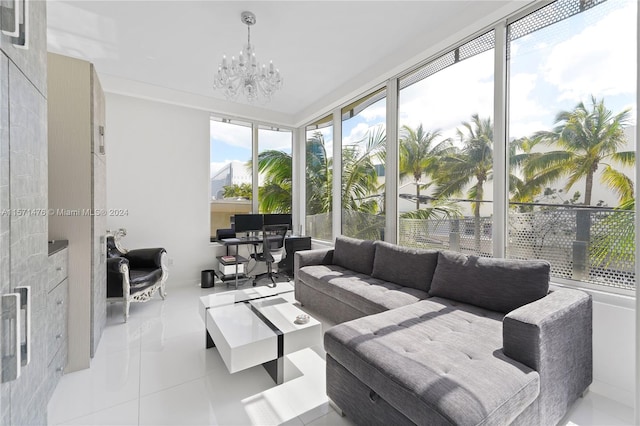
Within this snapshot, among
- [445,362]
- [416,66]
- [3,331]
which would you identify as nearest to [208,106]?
[416,66]

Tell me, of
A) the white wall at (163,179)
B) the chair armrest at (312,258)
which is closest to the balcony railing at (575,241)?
the chair armrest at (312,258)

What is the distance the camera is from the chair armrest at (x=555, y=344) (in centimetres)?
138

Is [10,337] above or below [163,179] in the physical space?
below

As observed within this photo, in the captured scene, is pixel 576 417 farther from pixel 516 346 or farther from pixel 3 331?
pixel 3 331

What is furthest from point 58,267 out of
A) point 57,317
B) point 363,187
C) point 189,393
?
point 363,187

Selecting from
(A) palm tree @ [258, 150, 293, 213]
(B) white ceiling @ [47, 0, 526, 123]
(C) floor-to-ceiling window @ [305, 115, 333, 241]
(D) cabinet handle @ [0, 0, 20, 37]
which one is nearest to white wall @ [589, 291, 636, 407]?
(B) white ceiling @ [47, 0, 526, 123]

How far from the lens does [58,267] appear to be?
1.94m

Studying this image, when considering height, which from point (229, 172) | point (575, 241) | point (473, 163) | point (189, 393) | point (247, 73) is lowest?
point (189, 393)

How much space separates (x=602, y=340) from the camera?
190cm

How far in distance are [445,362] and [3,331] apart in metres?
1.73

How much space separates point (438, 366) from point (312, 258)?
2.47 meters

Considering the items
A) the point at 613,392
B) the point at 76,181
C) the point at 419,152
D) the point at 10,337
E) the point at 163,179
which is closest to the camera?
the point at 10,337

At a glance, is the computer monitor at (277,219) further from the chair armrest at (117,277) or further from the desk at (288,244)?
the chair armrest at (117,277)

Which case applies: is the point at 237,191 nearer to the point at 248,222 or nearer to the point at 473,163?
the point at 248,222
